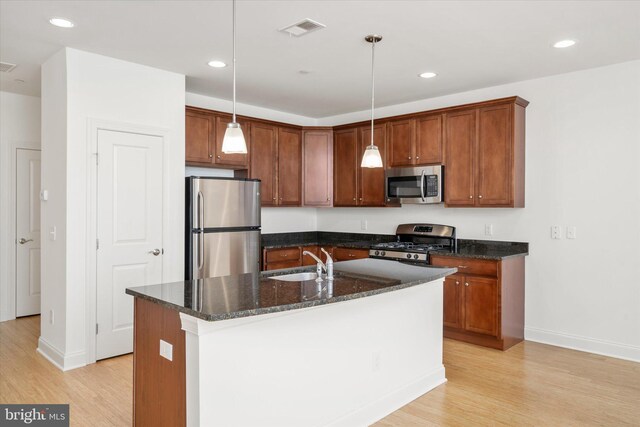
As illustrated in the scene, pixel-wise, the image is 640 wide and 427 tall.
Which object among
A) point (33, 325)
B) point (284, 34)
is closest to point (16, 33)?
point (284, 34)

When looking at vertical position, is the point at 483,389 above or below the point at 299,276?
below

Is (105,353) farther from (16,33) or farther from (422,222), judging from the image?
(422,222)

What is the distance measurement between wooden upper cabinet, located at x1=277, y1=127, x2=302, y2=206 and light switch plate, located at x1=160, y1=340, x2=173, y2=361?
3531mm

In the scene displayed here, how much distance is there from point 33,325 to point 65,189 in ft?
7.65

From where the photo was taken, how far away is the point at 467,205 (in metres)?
4.68

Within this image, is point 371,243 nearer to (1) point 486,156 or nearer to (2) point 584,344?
(1) point 486,156

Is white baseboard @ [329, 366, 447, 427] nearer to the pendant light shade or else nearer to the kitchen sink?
the kitchen sink

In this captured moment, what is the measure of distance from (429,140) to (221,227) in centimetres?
246

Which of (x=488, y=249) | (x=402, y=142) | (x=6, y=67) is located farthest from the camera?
(x=402, y=142)

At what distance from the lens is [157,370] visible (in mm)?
2266

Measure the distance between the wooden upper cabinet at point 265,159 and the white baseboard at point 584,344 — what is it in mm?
3246

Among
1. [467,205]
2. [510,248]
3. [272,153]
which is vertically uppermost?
[272,153]

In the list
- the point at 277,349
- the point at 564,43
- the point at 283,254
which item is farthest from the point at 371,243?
the point at 277,349

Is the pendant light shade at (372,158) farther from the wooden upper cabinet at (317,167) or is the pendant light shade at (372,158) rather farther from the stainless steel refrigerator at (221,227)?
the wooden upper cabinet at (317,167)
